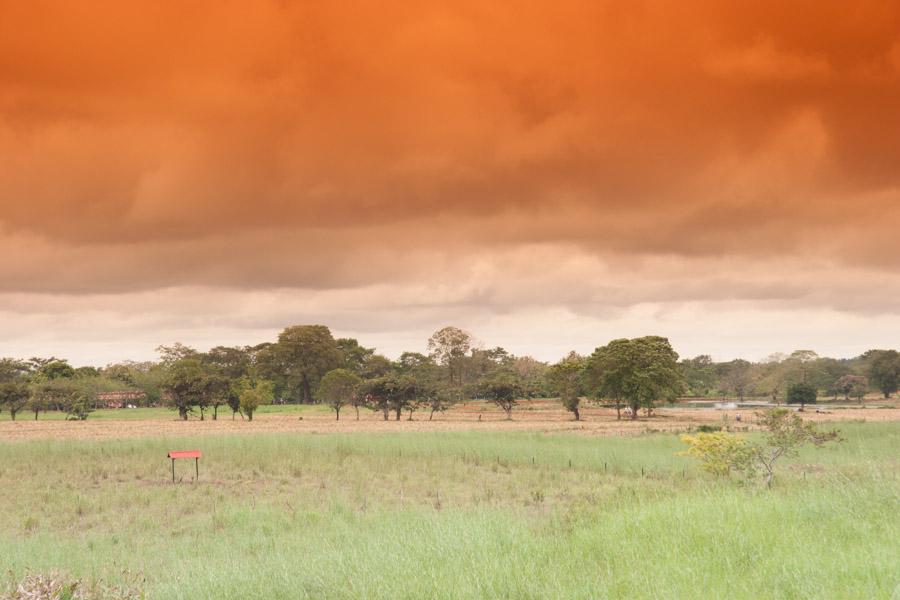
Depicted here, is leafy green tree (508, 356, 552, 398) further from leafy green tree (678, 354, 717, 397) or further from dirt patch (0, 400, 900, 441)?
dirt patch (0, 400, 900, 441)

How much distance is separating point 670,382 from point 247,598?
72553mm

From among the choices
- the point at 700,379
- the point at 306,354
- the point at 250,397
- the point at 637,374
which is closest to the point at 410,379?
the point at 250,397

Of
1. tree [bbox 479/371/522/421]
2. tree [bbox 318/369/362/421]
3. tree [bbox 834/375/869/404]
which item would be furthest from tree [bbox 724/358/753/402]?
tree [bbox 318/369/362/421]

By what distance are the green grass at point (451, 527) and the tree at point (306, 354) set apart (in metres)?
89.6

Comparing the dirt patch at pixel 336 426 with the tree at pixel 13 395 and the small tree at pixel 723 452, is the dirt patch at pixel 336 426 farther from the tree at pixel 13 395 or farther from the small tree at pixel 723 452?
the small tree at pixel 723 452

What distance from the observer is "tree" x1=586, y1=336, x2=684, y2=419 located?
75.2 metres

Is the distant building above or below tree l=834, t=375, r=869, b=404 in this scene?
above

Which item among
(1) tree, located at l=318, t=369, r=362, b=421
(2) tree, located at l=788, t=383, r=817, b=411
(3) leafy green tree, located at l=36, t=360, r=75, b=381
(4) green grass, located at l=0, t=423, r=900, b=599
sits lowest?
(2) tree, located at l=788, t=383, r=817, b=411

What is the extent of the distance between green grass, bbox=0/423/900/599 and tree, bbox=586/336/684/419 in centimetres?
4280

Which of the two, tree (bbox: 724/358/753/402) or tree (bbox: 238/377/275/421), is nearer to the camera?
tree (bbox: 238/377/275/421)

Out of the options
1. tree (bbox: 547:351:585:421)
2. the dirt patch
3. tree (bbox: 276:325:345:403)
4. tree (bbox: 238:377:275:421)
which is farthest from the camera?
tree (bbox: 276:325:345:403)

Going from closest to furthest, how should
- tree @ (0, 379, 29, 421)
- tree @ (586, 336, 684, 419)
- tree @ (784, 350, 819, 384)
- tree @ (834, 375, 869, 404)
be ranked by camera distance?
1. tree @ (586, 336, 684, 419)
2. tree @ (0, 379, 29, 421)
3. tree @ (834, 375, 869, 404)
4. tree @ (784, 350, 819, 384)

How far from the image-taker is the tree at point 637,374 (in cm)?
7519

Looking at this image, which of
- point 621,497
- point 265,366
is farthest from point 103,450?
point 265,366
